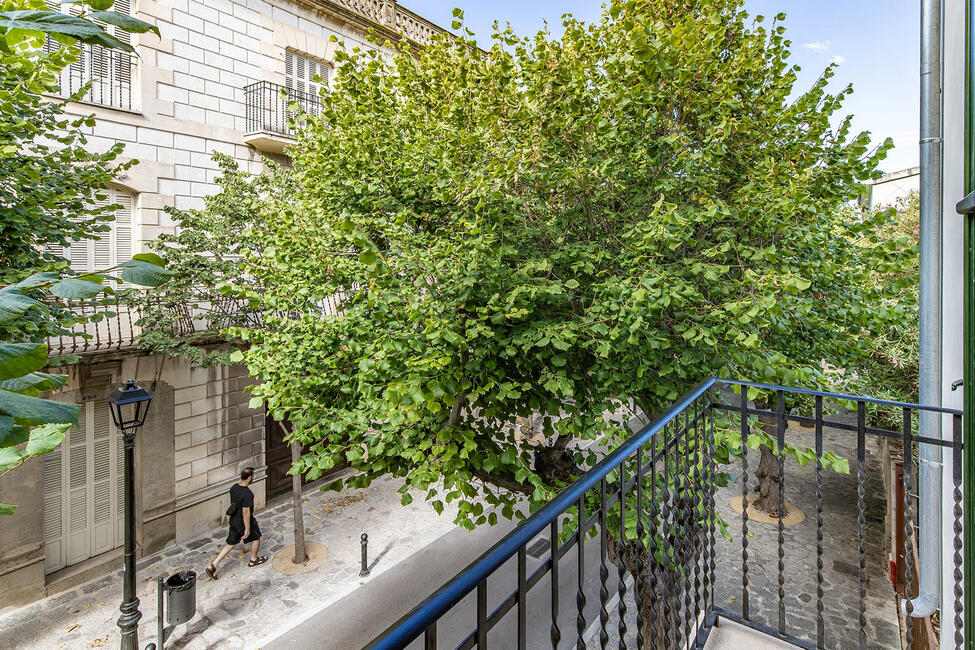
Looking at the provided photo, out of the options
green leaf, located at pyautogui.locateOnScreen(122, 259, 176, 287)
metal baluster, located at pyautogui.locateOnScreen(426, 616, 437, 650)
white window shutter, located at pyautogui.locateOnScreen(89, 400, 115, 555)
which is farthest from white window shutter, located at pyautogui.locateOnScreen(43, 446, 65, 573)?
metal baluster, located at pyautogui.locateOnScreen(426, 616, 437, 650)

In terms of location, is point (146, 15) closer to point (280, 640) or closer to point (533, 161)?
point (533, 161)

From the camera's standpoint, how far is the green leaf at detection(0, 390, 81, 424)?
0.80 m

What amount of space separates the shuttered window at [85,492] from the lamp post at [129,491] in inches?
144

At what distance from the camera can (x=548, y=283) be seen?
17.8 feet

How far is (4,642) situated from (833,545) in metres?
14.0

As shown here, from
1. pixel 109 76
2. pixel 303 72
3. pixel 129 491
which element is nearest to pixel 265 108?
pixel 303 72

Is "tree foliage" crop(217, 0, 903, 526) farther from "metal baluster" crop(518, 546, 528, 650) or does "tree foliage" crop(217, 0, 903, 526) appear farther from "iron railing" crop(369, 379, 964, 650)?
"metal baluster" crop(518, 546, 528, 650)

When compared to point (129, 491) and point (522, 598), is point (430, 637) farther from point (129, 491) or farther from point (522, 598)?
point (129, 491)

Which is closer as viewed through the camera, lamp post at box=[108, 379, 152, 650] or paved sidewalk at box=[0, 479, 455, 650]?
lamp post at box=[108, 379, 152, 650]

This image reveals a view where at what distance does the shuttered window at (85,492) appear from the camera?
8781 mm

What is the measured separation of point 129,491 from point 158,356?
13.5 feet

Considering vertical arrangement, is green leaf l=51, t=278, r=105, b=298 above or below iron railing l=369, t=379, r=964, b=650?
above

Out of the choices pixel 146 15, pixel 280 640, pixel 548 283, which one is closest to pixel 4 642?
pixel 280 640

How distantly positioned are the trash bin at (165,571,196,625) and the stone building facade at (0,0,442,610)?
10.0ft
